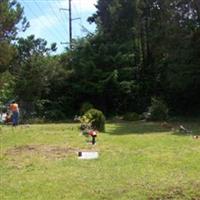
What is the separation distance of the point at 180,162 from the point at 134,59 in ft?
92.8

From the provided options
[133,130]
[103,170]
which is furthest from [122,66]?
[103,170]

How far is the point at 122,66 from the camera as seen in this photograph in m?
38.8

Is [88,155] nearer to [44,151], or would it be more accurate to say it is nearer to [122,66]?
[44,151]

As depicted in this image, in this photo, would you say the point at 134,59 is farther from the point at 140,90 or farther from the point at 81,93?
the point at 81,93

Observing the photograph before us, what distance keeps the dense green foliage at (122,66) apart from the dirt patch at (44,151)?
19421 millimetres

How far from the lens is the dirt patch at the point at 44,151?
1534 cm

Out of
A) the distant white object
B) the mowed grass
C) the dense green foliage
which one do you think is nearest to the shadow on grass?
the mowed grass

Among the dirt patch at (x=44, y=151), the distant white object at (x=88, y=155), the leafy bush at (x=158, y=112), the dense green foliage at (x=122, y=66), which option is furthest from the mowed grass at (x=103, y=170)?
the dense green foliage at (x=122, y=66)

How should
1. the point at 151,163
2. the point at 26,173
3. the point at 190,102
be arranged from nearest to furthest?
the point at 26,173 → the point at 151,163 → the point at 190,102

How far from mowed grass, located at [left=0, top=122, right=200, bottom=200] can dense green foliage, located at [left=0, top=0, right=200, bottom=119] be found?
17.9 m

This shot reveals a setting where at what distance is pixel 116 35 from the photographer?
1644 inches

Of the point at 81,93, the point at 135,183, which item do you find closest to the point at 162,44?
the point at 81,93

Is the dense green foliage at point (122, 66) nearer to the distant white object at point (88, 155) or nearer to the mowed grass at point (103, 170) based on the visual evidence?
the mowed grass at point (103, 170)

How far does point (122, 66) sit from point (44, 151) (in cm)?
2318
